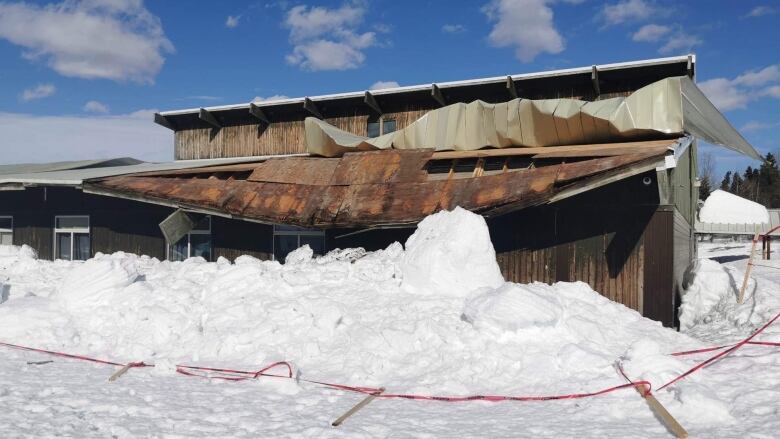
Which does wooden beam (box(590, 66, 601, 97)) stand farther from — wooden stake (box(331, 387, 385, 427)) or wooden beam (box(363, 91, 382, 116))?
wooden stake (box(331, 387, 385, 427))

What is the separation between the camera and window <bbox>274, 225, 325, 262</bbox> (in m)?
13.6

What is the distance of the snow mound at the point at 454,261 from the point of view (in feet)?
30.8

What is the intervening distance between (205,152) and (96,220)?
684cm

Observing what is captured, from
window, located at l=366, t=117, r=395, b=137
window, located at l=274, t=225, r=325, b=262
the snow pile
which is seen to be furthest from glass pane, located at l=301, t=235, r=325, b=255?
the snow pile

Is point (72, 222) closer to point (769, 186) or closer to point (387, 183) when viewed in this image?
point (387, 183)

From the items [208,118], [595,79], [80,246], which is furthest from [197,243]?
[595,79]

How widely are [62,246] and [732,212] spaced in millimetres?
37408

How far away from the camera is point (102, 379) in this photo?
273 inches

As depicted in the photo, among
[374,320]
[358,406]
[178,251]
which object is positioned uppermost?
[178,251]

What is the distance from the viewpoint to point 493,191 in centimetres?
1095

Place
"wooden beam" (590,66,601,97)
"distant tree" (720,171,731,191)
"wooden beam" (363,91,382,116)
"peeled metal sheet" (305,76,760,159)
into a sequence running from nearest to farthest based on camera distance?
"peeled metal sheet" (305,76,760,159) < "wooden beam" (590,66,601,97) < "wooden beam" (363,91,382,116) < "distant tree" (720,171,731,191)

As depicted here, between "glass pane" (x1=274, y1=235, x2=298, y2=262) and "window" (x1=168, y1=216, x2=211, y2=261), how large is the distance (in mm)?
2092

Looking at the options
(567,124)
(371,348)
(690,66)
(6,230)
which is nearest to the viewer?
(371,348)

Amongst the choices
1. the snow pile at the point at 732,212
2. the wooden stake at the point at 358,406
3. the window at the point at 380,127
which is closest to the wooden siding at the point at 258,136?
the window at the point at 380,127
